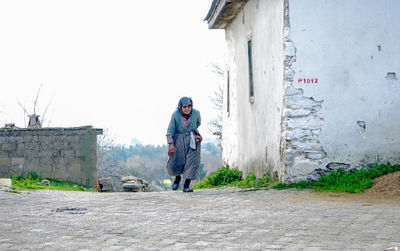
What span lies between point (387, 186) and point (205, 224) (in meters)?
3.92

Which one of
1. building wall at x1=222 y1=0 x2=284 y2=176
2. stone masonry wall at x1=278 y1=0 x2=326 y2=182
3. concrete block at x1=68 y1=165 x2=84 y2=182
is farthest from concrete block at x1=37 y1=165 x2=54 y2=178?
stone masonry wall at x1=278 y1=0 x2=326 y2=182

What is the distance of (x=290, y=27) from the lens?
33.7 feet

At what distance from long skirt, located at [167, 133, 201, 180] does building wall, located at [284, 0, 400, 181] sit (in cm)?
208

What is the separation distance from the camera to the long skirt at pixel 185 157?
457 inches

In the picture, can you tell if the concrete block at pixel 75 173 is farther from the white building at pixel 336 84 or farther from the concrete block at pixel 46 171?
the white building at pixel 336 84

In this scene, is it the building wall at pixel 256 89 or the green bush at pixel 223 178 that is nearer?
the building wall at pixel 256 89

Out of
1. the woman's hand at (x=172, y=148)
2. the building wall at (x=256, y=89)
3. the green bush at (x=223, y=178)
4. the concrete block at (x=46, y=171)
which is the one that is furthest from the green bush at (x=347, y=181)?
the concrete block at (x=46, y=171)

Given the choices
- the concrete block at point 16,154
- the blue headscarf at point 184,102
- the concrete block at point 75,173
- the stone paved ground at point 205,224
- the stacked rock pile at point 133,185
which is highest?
the blue headscarf at point 184,102

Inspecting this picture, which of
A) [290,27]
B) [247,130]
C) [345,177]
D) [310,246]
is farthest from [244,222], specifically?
[247,130]

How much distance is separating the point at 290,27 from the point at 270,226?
488 centimetres

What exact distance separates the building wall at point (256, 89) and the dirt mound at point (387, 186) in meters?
1.86

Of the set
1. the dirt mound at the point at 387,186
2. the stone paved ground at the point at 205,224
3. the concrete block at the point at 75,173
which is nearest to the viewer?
the stone paved ground at the point at 205,224

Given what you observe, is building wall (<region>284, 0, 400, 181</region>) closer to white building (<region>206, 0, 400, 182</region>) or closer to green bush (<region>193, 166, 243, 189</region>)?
white building (<region>206, 0, 400, 182</region>)

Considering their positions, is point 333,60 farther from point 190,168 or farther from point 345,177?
point 190,168
